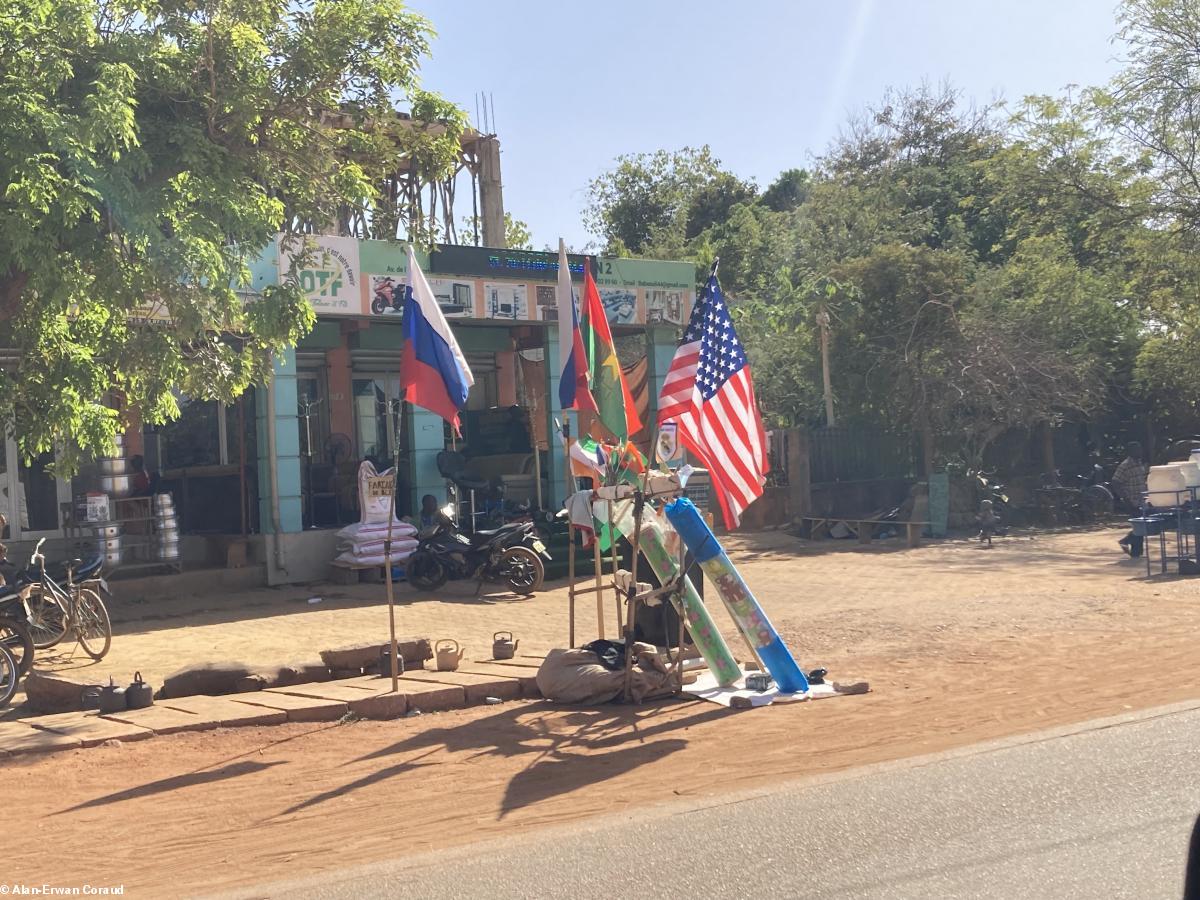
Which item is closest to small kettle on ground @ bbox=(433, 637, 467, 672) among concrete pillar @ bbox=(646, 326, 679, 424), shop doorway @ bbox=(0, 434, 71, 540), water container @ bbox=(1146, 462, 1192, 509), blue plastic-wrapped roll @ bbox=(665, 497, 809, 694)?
blue plastic-wrapped roll @ bbox=(665, 497, 809, 694)

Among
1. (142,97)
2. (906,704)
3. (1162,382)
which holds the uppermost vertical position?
(142,97)

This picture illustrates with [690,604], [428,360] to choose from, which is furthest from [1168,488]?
[428,360]

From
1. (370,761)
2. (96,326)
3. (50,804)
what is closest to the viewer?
(50,804)

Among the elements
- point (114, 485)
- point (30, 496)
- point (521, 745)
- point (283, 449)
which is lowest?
point (521, 745)

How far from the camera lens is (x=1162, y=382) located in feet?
86.2

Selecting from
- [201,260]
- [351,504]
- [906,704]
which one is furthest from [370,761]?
[351,504]

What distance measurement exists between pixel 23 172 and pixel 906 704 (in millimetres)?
7499

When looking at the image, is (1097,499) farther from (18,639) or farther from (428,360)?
(18,639)

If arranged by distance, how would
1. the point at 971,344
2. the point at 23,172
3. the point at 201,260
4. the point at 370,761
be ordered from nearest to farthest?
the point at 370,761, the point at 23,172, the point at 201,260, the point at 971,344

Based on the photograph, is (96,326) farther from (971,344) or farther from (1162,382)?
(1162,382)

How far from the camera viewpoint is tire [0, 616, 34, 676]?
9703mm

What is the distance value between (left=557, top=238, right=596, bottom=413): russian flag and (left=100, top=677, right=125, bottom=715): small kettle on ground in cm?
405

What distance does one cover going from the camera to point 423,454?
18.8 metres

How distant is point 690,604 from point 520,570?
7348 millimetres
